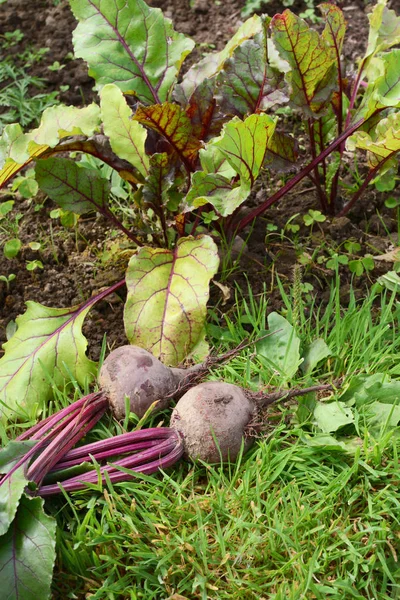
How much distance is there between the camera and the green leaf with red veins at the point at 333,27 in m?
2.62

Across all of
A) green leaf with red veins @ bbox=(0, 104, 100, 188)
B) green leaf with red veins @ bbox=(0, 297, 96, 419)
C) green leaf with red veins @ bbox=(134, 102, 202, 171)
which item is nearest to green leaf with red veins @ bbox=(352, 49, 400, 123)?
green leaf with red veins @ bbox=(134, 102, 202, 171)

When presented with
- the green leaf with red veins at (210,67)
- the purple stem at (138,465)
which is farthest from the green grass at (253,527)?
the green leaf with red veins at (210,67)

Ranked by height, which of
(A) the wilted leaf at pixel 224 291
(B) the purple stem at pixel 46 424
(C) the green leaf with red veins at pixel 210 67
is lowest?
(B) the purple stem at pixel 46 424

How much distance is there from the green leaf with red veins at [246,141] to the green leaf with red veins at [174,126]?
0.87 ft

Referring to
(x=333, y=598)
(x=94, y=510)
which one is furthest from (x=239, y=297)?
(x=333, y=598)

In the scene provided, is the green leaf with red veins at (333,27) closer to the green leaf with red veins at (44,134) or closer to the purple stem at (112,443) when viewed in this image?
the green leaf with red veins at (44,134)

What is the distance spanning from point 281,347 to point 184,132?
91 cm

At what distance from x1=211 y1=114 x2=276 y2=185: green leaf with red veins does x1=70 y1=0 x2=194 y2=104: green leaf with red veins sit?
1.94ft

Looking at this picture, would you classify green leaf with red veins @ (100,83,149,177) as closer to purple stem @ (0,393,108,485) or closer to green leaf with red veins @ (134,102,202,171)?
green leaf with red veins @ (134,102,202,171)

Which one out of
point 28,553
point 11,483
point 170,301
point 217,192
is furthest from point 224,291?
point 28,553

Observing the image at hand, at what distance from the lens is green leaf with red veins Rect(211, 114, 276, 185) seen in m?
2.27

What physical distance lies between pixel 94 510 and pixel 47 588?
284 mm

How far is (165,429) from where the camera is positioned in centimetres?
218

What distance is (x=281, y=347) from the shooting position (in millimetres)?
2426
